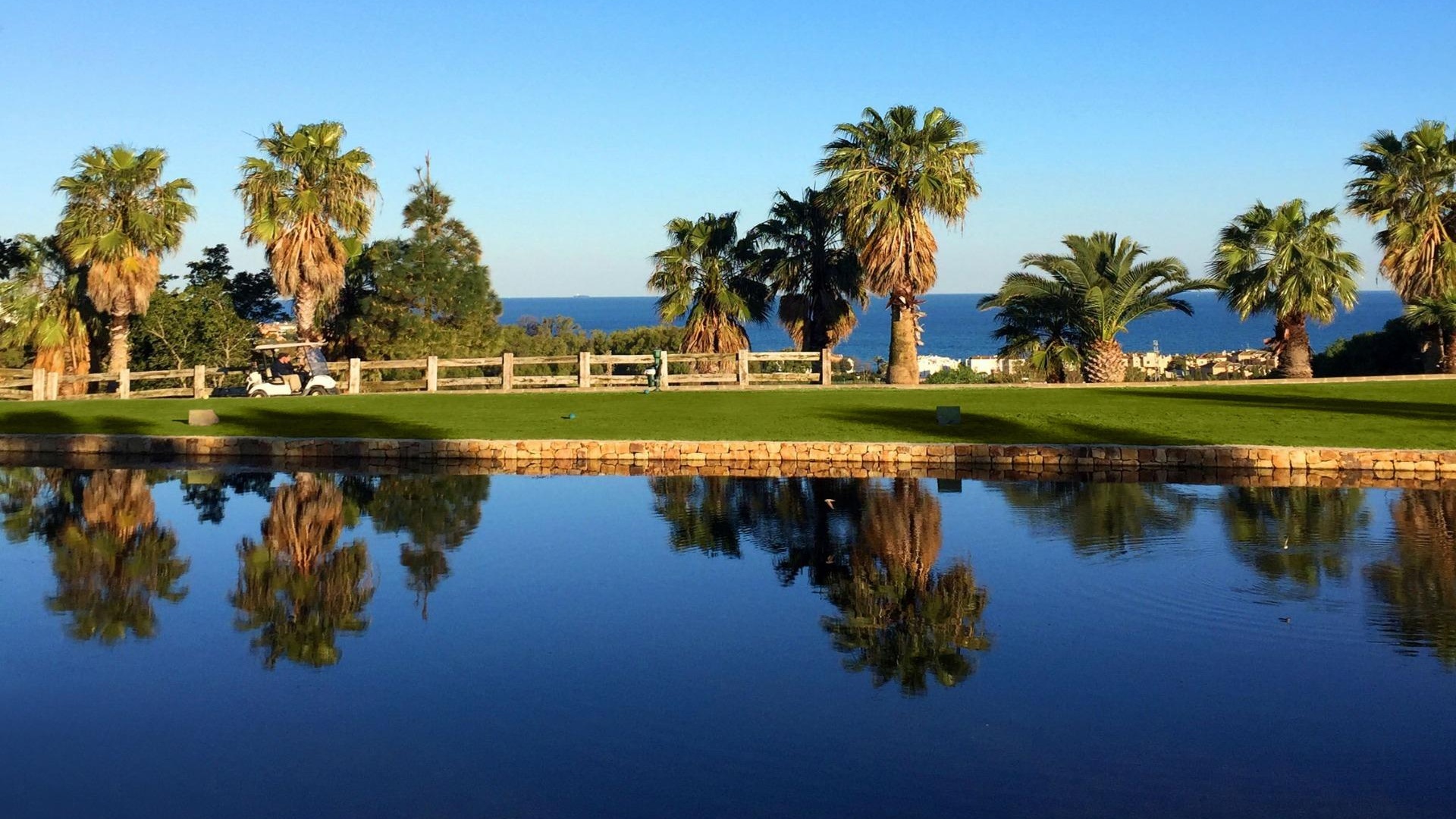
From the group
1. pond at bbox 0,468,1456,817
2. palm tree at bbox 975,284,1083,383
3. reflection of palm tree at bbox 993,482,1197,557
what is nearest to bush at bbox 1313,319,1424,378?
palm tree at bbox 975,284,1083,383

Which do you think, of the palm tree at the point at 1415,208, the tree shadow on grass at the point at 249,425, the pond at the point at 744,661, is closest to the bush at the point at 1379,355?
the palm tree at the point at 1415,208

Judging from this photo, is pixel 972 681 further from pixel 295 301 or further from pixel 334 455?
pixel 295 301

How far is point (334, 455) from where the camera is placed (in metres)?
24.6

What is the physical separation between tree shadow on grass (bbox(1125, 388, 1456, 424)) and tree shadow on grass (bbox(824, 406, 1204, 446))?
13.7ft

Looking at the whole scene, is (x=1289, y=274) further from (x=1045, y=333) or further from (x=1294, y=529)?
(x=1294, y=529)

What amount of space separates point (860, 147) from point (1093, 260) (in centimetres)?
680

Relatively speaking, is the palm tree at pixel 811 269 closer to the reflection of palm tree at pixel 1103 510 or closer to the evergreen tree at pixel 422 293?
the evergreen tree at pixel 422 293

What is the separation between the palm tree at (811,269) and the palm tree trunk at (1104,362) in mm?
6885

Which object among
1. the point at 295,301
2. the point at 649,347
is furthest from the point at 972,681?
the point at 649,347

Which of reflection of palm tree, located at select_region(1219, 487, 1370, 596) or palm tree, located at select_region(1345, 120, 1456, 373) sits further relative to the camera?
palm tree, located at select_region(1345, 120, 1456, 373)

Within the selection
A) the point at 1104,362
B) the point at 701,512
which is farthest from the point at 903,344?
the point at 701,512

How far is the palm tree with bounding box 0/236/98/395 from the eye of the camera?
40.3m

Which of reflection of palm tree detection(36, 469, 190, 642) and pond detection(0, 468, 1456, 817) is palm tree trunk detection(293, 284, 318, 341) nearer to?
reflection of palm tree detection(36, 469, 190, 642)

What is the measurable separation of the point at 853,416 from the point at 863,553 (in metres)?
12.0
